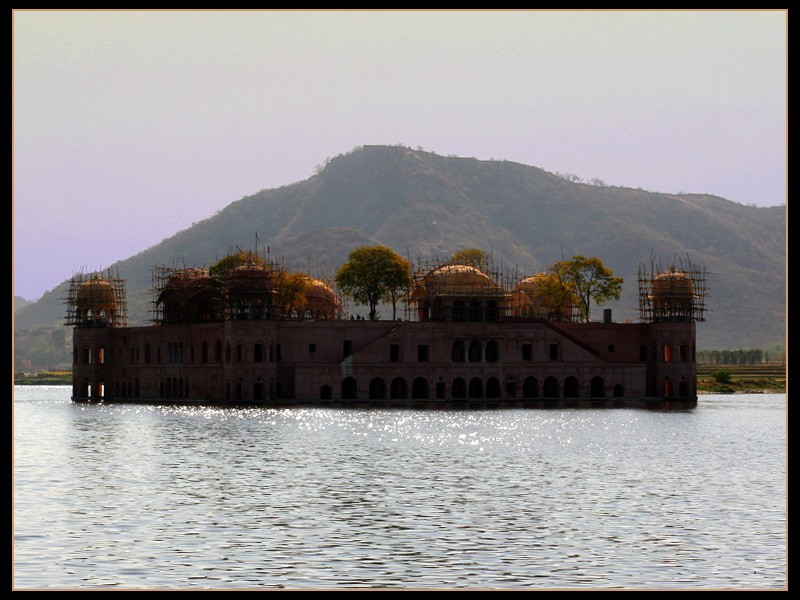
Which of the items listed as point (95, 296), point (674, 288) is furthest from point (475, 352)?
point (95, 296)

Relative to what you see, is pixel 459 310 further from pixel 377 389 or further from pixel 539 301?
pixel 539 301

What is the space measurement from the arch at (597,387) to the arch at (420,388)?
15.2 metres

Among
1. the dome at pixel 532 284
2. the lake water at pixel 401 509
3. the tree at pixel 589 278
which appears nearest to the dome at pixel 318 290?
the dome at pixel 532 284

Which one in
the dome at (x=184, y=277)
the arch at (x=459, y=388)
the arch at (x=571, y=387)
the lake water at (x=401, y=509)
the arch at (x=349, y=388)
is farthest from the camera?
the dome at (x=184, y=277)

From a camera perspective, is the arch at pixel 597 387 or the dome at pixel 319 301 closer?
the arch at pixel 597 387

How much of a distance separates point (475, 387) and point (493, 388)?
208 cm

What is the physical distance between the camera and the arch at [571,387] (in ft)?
407

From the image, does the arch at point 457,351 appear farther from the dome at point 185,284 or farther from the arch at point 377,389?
the dome at point 185,284

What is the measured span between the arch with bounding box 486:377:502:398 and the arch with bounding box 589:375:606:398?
8.59m

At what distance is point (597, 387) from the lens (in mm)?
124562

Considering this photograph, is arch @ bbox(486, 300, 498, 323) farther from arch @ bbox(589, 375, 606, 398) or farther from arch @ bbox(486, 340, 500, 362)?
arch @ bbox(589, 375, 606, 398)

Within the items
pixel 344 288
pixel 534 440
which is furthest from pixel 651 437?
pixel 344 288

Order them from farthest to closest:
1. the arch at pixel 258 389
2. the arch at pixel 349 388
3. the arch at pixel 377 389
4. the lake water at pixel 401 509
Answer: the arch at pixel 377 389 < the arch at pixel 349 388 < the arch at pixel 258 389 < the lake water at pixel 401 509
